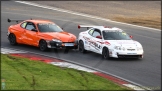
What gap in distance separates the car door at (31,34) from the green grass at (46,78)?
4.51 metres

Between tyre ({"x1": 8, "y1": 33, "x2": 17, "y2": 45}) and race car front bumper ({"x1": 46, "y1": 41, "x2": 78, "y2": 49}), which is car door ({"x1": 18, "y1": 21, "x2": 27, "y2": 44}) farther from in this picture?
race car front bumper ({"x1": 46, "y1": 41, "x2": 78, "y2": 49})

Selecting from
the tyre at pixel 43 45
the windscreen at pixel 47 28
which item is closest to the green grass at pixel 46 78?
the tyre at pixel 43 45

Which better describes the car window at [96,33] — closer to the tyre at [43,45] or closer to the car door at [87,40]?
the car door at [87,40]

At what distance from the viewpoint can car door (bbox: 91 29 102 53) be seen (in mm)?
22406

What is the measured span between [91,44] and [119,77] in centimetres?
522

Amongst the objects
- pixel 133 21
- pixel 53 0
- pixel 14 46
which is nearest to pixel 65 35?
pixel 14 46

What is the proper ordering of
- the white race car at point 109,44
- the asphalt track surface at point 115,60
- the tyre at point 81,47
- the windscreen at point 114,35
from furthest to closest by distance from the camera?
1. the tyre at point 81,47
2. the windscreen at point 114,35
3. the white race car at point 109,44
4. the asphalt track surface at point 115,60

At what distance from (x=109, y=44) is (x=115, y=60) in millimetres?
786

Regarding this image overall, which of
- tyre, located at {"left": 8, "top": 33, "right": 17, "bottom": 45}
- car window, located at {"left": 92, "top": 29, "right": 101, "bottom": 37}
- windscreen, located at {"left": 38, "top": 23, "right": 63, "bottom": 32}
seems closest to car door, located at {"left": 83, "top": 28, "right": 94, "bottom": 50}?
car window, located at {"left": 92, "top": 29, "right": 101, "bottom": 37}

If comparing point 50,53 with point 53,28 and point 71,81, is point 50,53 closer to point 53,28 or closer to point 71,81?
point 53,28

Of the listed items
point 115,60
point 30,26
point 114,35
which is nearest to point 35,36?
point 30,26

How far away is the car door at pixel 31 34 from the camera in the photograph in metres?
23.9

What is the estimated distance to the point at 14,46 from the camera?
25.0 meters

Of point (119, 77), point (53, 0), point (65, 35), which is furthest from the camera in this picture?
point (53, 0)
